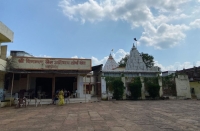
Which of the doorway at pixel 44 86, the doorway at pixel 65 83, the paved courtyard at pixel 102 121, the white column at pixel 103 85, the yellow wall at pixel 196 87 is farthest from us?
Answer: the yellow wall at pixel 196 87

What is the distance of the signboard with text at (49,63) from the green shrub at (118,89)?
170 inches

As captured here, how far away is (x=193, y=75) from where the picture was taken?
77.4 ft

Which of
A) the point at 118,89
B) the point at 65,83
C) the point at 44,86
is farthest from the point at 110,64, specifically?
the point at 44,86

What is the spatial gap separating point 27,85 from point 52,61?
3527 mm

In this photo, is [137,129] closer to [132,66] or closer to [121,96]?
[121,96]

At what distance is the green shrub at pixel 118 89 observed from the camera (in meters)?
17.0

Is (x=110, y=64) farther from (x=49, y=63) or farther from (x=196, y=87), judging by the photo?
(x=49, y=63)

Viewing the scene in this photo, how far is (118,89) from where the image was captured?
17000 mm

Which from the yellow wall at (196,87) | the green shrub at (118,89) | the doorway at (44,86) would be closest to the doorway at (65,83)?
the doorway at (44,86)

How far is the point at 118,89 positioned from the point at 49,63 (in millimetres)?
7753

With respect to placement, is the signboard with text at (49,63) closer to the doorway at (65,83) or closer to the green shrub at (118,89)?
the doorway at (65,83)

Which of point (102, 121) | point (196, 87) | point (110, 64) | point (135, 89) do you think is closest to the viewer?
point (102, 121)

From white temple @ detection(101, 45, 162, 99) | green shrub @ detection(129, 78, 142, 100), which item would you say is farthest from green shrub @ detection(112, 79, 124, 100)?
green shrub @ detection(129, 78, 142, 100)

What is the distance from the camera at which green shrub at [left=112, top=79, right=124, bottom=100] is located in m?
17.0
